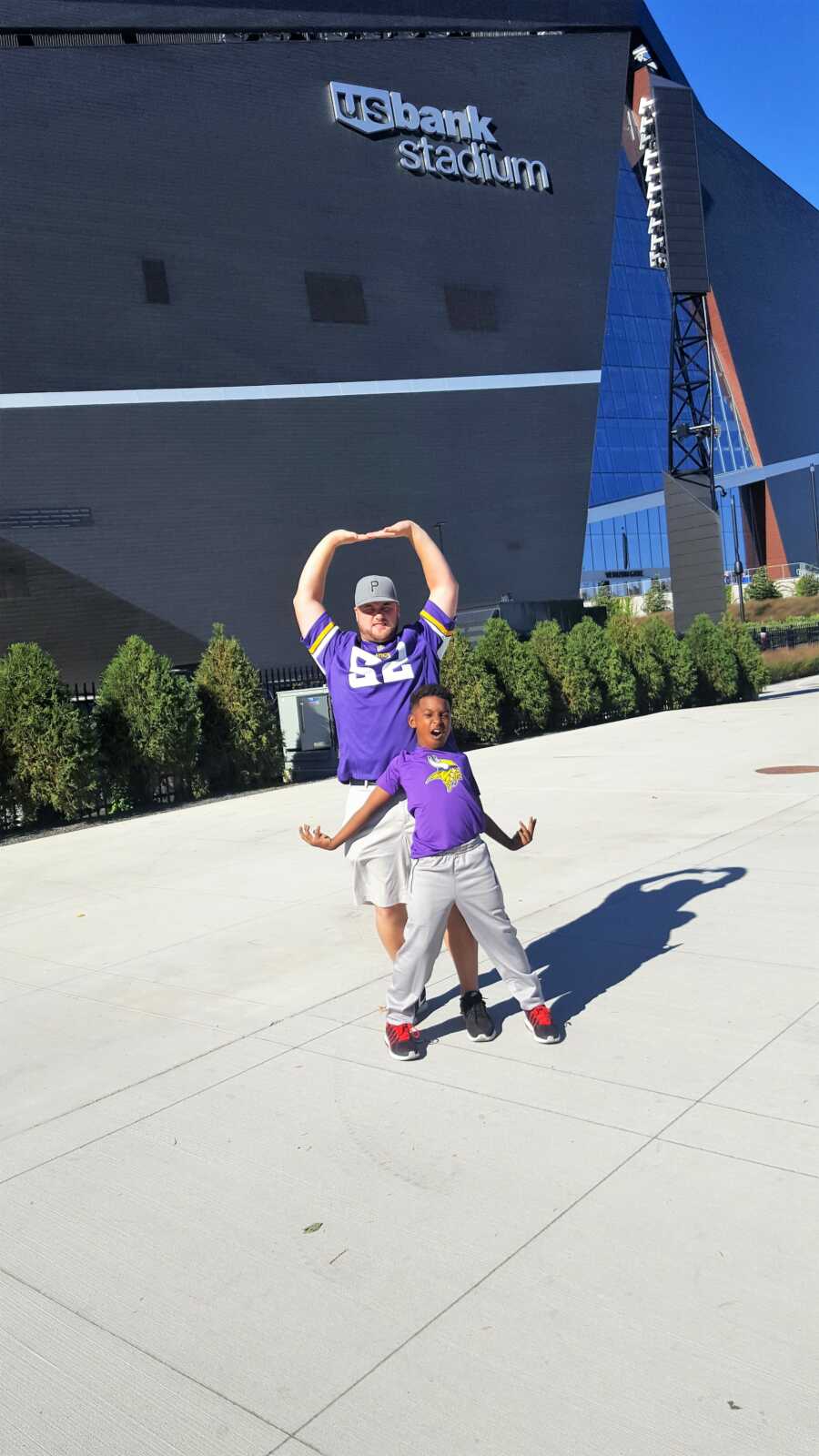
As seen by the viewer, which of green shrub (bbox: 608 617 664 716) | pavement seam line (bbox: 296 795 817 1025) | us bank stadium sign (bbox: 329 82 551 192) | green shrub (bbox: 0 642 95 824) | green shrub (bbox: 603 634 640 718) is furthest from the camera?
us bank stadium sign (bbox: 329 82 551 192)

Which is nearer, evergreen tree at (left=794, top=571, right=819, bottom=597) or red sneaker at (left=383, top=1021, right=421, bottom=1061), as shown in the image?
red sneaker at (left=383, top=1021, right=421, bottom=1061)

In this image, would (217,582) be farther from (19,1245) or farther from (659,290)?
(659,290)

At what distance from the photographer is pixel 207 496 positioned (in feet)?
97.3

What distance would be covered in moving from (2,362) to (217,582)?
741 cm

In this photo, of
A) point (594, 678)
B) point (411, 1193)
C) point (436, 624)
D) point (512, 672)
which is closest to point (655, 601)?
point (594, 678)

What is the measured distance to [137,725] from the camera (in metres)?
12.7

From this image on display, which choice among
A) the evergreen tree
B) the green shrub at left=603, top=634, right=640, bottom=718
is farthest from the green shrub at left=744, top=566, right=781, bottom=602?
the green shrub at left=603, top=634, right=640, bottom=718

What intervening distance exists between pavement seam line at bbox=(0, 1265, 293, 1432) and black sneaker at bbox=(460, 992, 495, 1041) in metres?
2.07

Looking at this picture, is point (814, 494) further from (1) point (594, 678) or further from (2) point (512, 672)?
(2) point (512, 672)

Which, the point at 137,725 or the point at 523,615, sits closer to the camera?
the point at 137,725

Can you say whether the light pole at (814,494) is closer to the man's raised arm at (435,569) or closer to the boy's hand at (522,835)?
the man's raised arm at (435,569)

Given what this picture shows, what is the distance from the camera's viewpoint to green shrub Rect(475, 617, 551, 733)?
707 inches

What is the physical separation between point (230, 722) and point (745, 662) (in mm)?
12544

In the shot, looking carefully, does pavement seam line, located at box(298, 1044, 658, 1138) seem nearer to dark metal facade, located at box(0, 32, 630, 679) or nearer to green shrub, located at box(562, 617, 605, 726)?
green shrub, located at box(562, 617, 605, 726)
